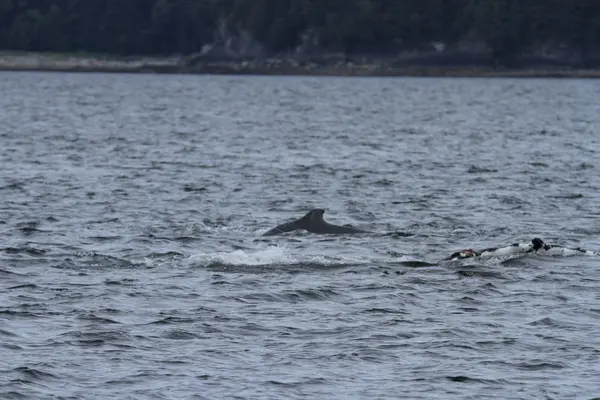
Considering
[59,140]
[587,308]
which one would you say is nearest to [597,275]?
[587,308]

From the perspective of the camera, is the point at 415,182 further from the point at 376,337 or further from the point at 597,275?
the point at 376,337

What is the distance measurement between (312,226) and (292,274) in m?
5.22

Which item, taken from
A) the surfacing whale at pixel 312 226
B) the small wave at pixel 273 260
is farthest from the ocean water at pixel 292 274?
the surfacing whale at pixel 312 226

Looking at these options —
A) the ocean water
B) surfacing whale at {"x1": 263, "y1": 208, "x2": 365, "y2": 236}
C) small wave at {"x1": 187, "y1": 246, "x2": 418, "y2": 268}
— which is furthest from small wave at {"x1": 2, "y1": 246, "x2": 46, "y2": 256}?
surfacing whale at {"x1": 263, "y1": 208, "x2": 365, "y2": 236}

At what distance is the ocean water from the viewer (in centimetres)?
1933

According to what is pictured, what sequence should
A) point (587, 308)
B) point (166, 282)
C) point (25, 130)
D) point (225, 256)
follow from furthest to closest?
1. point (25, 130)
2. point (225, 256)
3. point (166, 282)
4. point (587, 308)

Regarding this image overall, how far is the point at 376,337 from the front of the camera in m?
21.4

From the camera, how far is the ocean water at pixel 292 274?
19328 mm

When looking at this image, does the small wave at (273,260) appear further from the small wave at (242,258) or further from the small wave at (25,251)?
the small wave at (25,251)

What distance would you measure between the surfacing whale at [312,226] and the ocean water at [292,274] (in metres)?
0.42

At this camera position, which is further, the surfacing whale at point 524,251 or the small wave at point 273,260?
the surfacing whale at point 524,251

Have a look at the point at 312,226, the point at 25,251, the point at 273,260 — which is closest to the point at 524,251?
the point at 273,260

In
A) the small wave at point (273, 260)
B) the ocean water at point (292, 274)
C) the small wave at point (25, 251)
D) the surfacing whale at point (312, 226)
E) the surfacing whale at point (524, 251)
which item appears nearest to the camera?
the ocean water at point (292, 274)

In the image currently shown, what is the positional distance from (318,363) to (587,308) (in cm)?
557
